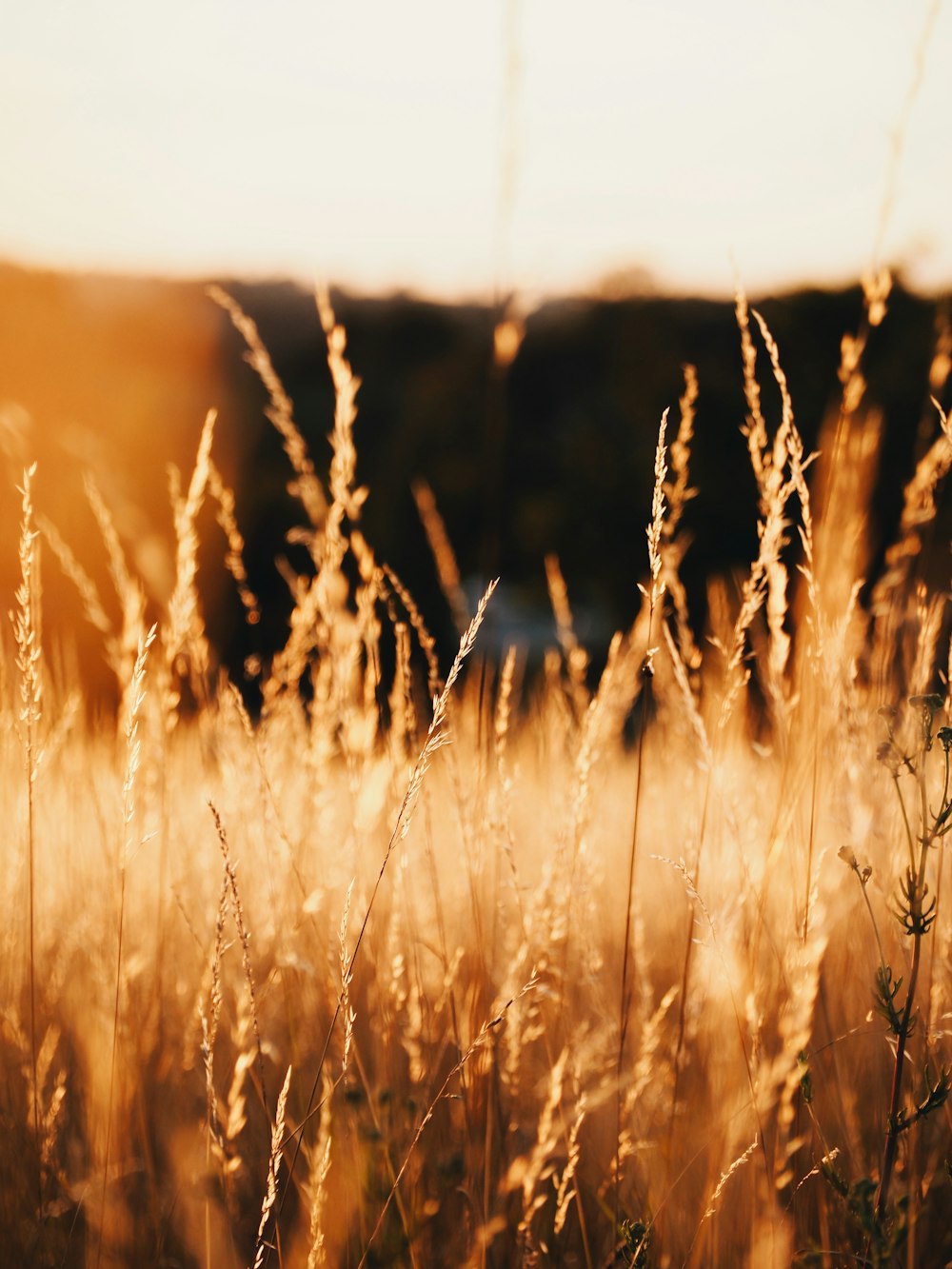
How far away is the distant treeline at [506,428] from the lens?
50.8ft

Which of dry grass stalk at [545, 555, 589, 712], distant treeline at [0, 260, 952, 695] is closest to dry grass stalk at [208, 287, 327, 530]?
dry grass stalk at [545, 555, 589, 712]

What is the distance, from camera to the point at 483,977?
1403 mm

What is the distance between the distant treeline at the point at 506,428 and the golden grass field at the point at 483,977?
35.0 feet

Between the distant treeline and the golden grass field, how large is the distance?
1067 centimetres

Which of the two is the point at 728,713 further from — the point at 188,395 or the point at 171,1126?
the point at 188,395

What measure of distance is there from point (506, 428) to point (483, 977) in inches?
449

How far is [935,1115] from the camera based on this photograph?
5.15 ft

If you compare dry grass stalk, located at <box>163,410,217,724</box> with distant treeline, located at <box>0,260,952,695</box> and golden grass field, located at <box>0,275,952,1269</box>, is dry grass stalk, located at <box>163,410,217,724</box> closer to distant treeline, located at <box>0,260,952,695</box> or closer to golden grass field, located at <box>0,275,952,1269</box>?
golden grass field, located at <box>0,275,952,1269</box>

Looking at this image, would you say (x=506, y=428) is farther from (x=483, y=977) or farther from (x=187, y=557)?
(x=483, y=977)

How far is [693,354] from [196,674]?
763 inches

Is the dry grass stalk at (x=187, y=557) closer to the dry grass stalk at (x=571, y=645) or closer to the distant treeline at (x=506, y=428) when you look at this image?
the dry grass stalk at (x=571, y=645)

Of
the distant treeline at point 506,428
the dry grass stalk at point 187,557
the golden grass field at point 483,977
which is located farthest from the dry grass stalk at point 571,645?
the distant treeline at point 506,428

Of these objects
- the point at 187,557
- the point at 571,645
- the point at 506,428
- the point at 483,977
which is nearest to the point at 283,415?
the point at 187,557

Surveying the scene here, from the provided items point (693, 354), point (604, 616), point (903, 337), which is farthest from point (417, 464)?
point (903, 337)
